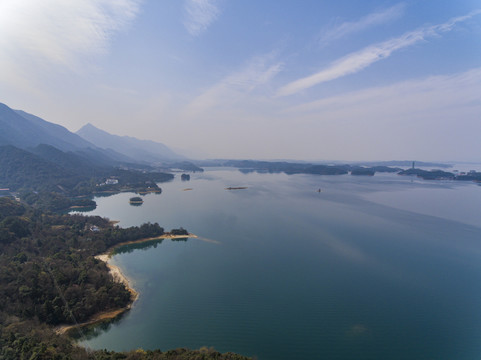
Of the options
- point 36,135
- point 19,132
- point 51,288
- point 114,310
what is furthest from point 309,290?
point 36,135

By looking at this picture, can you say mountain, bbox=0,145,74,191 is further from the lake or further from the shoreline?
the shoreline

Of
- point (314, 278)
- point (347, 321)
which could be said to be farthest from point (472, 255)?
point (347, 321)

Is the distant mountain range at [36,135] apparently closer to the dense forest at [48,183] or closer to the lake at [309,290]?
the dense forest at [48,183]

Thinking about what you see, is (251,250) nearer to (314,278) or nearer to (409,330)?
(314,278)

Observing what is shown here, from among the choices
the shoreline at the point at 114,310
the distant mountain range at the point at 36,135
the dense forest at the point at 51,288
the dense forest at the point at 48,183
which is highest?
the distant mountain range at the point at 36,135

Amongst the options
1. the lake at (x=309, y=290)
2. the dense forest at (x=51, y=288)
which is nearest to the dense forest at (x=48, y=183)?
the dense forest at (x=51, y=288)

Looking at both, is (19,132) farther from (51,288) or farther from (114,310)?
(114,310)
